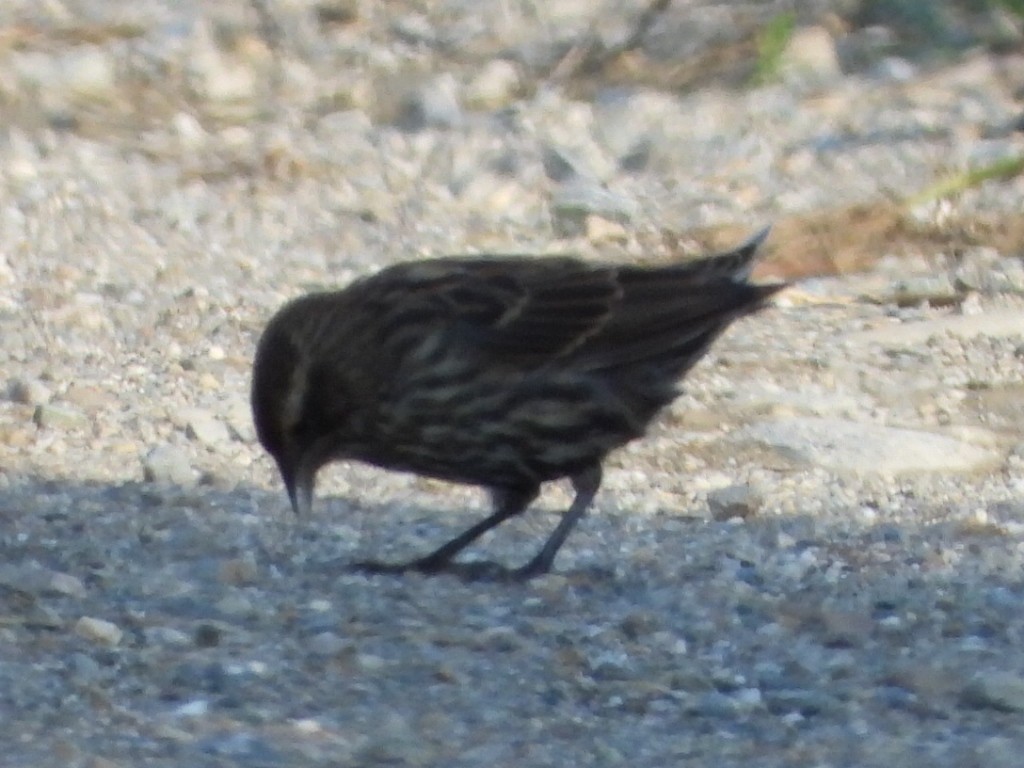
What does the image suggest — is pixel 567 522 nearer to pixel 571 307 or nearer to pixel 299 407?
pixel 571 307

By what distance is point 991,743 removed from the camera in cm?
476

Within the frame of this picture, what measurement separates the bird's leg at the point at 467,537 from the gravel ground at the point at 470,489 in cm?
9

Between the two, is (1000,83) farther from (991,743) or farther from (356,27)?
(991,743)

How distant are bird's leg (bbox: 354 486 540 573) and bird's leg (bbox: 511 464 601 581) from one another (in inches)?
4.2

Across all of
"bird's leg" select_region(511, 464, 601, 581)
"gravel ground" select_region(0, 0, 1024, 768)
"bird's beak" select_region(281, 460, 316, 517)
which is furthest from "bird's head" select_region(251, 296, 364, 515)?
"bird's leg" select_region(511, 464, 601, 581)

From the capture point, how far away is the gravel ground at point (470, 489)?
500 centimetres

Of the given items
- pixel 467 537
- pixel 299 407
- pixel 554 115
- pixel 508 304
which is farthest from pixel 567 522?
pixel 554 115

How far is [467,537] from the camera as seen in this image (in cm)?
634

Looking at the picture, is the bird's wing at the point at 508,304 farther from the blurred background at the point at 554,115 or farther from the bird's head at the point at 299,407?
the blurred background at the point at 554,115

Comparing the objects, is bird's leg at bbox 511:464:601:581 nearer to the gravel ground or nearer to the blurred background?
the gravel ground

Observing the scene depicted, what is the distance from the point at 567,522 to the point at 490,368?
42 cm

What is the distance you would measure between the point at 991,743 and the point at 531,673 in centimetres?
92

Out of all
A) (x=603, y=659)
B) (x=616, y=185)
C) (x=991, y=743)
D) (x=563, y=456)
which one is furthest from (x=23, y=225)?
(x=991, y=743)

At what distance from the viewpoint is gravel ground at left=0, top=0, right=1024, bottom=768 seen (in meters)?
5.00
